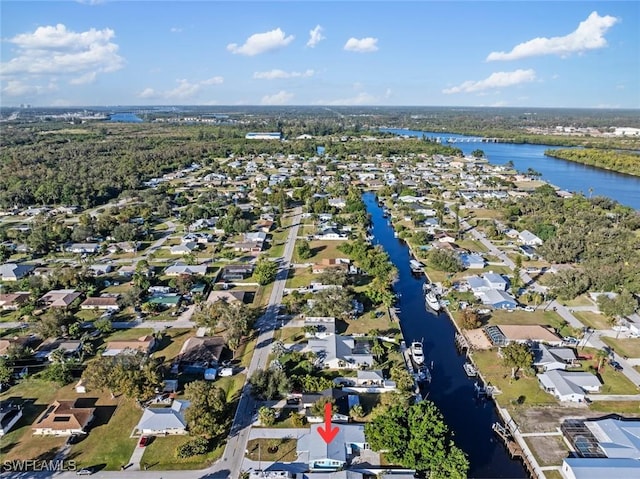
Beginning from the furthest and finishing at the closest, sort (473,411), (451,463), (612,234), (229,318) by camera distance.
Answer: (612,234) → (229,318) → (473,411) → (451,463)

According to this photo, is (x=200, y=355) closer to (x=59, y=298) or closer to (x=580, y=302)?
(x=59, y=298)

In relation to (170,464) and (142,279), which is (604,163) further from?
(170,464)

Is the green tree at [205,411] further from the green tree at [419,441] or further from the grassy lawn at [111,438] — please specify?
the green tree at [419,441]

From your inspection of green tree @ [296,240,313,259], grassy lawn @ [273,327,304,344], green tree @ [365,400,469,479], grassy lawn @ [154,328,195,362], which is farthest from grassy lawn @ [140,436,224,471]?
green tree @ [296,240,313,259]

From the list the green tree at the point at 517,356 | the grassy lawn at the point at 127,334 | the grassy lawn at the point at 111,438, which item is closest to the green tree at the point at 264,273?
the grassy lawn at the point at 127,334

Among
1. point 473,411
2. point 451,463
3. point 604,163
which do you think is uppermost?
point 604,163

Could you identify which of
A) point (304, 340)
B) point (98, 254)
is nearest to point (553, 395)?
point (304, 340)
